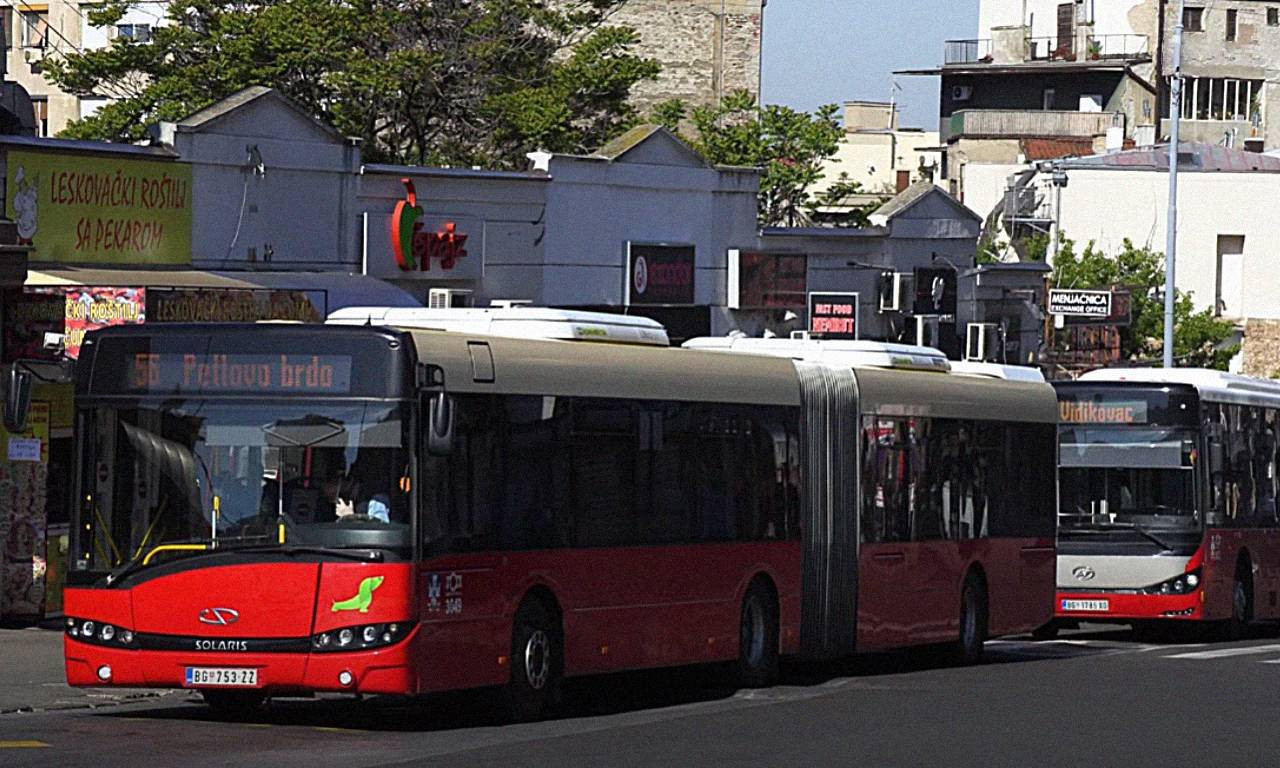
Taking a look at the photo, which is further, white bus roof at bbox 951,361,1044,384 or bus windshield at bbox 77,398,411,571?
white bus roof at bbox 951,361,1044,384

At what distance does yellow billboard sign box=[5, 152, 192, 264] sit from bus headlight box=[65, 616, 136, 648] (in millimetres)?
9421

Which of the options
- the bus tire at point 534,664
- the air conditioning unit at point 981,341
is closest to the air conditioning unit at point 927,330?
the air conditioning unit at point 981,341

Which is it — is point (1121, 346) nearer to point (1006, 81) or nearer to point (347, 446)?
point (1006, 81)

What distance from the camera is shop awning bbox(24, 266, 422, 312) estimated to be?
2355cm

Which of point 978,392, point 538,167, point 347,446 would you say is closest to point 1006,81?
point 538,167

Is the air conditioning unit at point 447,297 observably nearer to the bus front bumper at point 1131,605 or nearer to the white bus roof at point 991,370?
the white bus roof at point 991,370

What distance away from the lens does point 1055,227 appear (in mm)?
66062

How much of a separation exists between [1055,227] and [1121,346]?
454 cm

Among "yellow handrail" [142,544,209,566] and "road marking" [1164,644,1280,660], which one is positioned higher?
"yellow handrail" [142,544,209,566]

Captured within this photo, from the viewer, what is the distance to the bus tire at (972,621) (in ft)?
75.6

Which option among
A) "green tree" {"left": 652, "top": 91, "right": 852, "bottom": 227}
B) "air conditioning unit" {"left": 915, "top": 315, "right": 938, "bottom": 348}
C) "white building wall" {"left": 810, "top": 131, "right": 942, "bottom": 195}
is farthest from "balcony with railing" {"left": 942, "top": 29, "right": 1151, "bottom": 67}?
"air conditioning unit" {"left": 915, "top": 315, "right": 938, "bottom": 348}

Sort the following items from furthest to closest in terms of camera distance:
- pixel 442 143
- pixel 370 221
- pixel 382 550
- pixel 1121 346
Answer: pixel 1121 346
pixel 442 143
pixel 370 221
pixel 382 550

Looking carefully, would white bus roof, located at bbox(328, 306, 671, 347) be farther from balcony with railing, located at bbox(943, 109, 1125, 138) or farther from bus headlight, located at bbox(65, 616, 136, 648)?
balcony with railing, located at bbox(943, 109, 1125, 138)

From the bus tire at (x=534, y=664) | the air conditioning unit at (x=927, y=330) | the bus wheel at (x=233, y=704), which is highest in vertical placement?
the air conditioning unit at (x=927, y=330)
